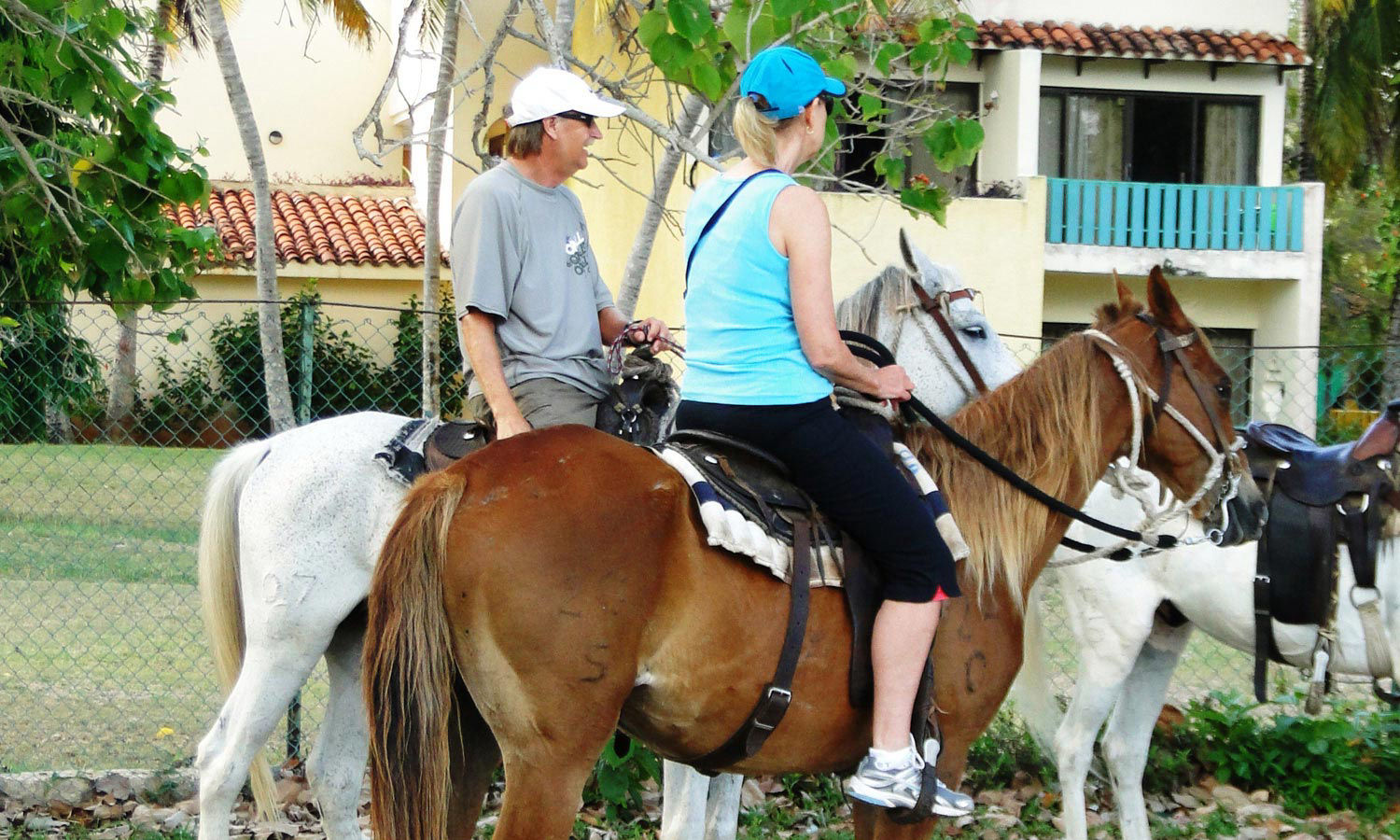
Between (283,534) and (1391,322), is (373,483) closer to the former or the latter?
(283,534)

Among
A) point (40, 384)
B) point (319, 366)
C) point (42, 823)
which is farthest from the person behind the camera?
point (319, 366)

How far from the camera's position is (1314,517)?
5230mm

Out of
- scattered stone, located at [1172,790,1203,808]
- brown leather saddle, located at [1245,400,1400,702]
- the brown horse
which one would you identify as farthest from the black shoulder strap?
scattered stone, located at [1172,790,1203,808]

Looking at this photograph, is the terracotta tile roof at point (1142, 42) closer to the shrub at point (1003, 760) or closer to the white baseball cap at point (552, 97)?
the shrub at point (1003, 760)

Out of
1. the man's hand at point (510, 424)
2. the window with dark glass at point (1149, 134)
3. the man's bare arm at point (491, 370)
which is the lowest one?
the man's hand at point (510, 424)

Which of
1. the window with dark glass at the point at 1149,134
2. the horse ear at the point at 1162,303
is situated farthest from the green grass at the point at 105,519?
the window with dark glass at the point at 1149,134

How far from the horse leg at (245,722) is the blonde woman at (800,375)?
1796mm

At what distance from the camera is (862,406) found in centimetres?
359

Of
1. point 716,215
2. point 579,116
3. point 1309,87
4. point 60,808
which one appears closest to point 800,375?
point 716,215

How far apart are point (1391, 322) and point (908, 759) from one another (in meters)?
21.9

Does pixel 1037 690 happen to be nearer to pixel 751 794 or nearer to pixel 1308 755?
pixel 751 794

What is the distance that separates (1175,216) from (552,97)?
1777 centimetres

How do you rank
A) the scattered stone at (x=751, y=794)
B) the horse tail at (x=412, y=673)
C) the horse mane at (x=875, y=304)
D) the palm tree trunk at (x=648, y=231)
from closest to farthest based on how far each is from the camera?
1. the horse tail at (x=412, y=673)
2. the horse mane at (x=875, y=304)
3. the scattered stone at (x=751, y=794)
4. the palm tree trunk at (x=648, y=231)

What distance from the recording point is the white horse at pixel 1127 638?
17.5 ft
